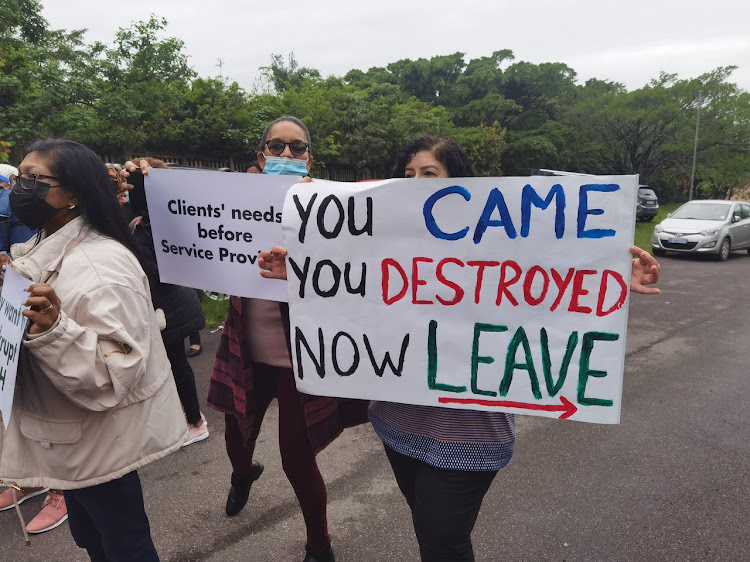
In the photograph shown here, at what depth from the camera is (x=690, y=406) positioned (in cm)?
399

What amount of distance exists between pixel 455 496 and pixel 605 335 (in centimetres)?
64

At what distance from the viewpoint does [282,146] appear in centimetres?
237

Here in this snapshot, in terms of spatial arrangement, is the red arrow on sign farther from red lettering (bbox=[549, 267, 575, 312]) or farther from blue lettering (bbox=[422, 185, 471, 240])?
blue lettering (bbox=[422, 185, 471, 240])

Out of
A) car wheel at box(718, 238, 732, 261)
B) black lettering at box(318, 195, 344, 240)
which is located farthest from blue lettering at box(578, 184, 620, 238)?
car wheel at box(718, 238, 732, 261)

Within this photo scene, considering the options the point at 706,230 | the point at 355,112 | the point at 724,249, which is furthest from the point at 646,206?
the point at 355,112

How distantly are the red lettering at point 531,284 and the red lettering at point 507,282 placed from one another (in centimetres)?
3

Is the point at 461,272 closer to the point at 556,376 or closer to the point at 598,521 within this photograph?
the point at 556,376

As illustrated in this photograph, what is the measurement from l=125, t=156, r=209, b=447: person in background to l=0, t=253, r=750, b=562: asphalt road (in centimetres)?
40

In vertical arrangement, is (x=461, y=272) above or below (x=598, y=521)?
above

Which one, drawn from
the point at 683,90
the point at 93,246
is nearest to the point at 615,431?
the point at 93,246

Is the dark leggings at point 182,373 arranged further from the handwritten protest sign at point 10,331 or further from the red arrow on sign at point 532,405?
the red arrow on sign at point 532,405

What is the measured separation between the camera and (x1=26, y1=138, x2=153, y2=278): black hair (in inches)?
65.5

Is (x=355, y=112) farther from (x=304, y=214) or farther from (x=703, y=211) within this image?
(x=304, y=214)

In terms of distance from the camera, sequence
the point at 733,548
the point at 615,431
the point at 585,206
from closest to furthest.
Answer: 1. the point at 585,206
2. the point at 733,548
3. the point at 615,431
